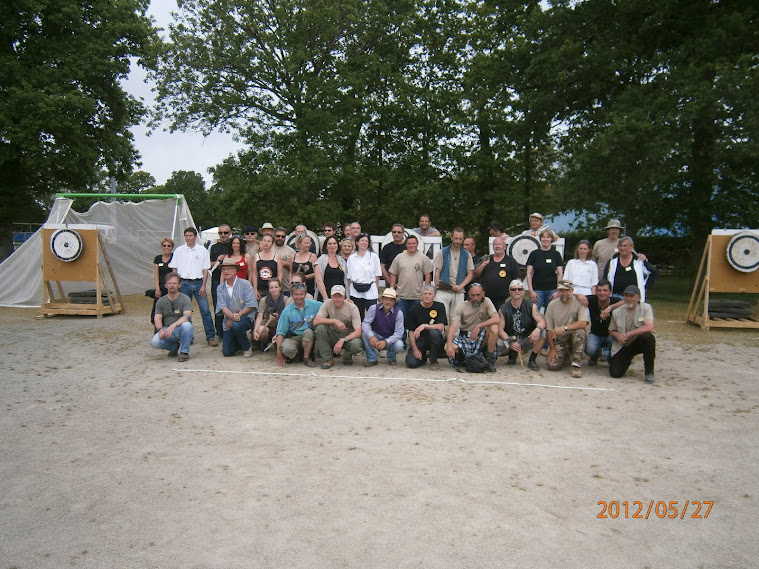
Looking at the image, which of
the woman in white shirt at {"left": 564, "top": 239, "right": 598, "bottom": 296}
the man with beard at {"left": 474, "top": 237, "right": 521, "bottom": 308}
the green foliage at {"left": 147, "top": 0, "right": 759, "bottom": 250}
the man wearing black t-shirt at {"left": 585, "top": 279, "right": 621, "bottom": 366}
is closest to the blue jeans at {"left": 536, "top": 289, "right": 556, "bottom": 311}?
the woman in white shirt at {"left": 564, "top": 239, "right": 598, "bottom": 296}

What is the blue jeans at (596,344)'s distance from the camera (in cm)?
760

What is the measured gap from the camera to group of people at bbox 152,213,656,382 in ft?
24.2

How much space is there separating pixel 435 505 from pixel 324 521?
0.70m

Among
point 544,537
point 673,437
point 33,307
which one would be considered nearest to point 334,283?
point 673,437

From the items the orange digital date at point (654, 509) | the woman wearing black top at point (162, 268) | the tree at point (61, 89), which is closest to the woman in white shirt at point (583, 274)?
the orange digital date at point (654, 509)

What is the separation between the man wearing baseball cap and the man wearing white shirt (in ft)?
7.54

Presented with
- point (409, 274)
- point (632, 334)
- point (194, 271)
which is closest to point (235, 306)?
point (194, 271)

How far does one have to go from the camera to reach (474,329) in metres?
7.27

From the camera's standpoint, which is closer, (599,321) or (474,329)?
(474,329)

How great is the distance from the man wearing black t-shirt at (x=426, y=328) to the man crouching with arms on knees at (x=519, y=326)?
0.77m

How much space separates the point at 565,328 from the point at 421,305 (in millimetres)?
1835

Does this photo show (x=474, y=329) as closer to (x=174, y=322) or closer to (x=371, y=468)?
(x=371, y=468)

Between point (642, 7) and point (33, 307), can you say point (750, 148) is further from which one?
point (33, 307)

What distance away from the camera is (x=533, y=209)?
20.2 meters
